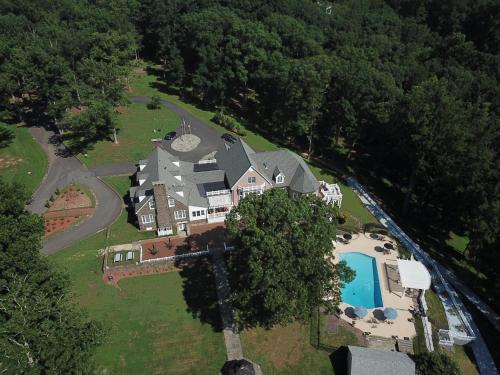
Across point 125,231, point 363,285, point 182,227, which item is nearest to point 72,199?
point 125,231

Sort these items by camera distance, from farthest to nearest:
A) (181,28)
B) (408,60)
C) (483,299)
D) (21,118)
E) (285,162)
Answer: (181,28)
(408,60)
(21,118)
(285,162)
(483,299)

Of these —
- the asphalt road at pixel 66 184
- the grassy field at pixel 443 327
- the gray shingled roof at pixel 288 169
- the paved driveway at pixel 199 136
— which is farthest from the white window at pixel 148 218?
the grassy field at pixel 443 327

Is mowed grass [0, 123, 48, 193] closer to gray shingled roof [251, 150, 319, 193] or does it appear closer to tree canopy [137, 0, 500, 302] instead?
tree canopy [137, 0, 500, 302]

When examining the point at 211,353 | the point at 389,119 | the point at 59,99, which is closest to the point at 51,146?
the point at 59,99

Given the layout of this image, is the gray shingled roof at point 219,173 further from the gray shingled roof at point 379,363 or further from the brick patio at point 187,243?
the gray shingled roof at point 379,363

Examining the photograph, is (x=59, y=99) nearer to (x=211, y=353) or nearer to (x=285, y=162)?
(x=285, y=162)

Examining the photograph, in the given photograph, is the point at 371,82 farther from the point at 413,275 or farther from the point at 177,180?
the point at 177,180
